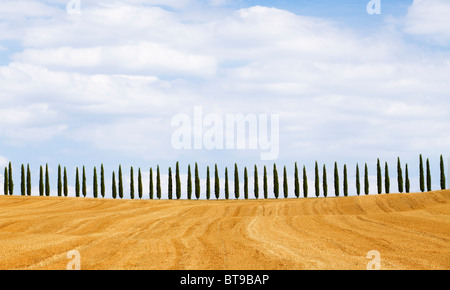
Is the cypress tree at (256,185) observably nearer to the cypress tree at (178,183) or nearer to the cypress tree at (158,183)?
the cypress tree at (178,183)

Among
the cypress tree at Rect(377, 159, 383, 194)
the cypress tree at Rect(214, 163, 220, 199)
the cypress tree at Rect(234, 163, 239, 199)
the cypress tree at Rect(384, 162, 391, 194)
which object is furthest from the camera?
the cypress tree at Rect(234, 163, 239, 199)

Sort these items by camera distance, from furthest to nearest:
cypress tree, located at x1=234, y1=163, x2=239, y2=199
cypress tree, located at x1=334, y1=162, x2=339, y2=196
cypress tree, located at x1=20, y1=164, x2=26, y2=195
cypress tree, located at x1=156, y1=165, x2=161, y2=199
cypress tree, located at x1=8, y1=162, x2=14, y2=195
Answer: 1. cypress tree, located at x1=8, y1=162, x2=14, y2=195
2. cypress tree, located at x1=20, y1=164, x2=26, y2=195
3. cypress tree, located at x1=234, y1=163, x2=239, y2=199
4. cypress tree, located at x1=156, y1=165, x2=161, y2=199
5. cypress tree, located at x1=334, y1=162, x2=339, y2=196

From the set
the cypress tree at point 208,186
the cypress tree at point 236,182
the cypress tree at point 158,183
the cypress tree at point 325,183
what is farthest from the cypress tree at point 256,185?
the cypress tree at point 158,183

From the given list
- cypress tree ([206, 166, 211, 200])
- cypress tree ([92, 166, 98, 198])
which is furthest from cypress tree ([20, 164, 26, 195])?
cypress tree ([206, 166, 211, 200])

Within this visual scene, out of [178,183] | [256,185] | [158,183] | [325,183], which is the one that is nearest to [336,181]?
[325,183]

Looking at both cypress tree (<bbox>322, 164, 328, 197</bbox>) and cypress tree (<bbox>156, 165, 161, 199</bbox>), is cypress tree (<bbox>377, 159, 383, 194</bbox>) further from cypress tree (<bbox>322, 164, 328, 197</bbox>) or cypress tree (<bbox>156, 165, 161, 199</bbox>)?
cypress tree (<bbox>156, 165, 161, 199</bbox>)

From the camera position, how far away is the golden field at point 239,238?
1915cm

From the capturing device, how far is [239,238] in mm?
28219

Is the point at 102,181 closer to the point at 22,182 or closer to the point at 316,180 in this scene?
the point at 22,182

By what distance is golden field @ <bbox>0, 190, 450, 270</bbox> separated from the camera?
754 inches

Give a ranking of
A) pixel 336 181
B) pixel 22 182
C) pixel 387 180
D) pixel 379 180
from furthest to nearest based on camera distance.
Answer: pixel 22 182 < pixel 336 181 < pixel 387 180 < pixel 379 180
